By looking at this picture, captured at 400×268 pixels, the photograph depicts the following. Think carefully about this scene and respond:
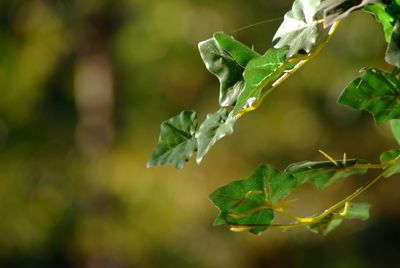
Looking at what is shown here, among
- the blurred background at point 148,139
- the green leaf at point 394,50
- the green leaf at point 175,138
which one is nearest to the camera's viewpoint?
the green leaf at point 394,50

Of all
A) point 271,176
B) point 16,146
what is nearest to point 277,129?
point 16,146

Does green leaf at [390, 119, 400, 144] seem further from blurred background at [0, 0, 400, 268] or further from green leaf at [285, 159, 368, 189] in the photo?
blurred background at [0, 0, 400, 268]

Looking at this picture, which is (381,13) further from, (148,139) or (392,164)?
(148,139)

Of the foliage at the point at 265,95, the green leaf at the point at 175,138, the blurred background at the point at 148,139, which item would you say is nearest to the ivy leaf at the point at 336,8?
the foliage at the point at 265,95

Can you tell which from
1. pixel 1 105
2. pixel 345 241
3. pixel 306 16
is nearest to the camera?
pixel 306 16

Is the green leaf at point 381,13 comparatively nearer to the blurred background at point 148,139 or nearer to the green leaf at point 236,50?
the green leaf at point 236,50

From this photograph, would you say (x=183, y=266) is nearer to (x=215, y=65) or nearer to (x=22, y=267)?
(x=22, y=267)

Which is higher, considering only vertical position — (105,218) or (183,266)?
(105,218)
